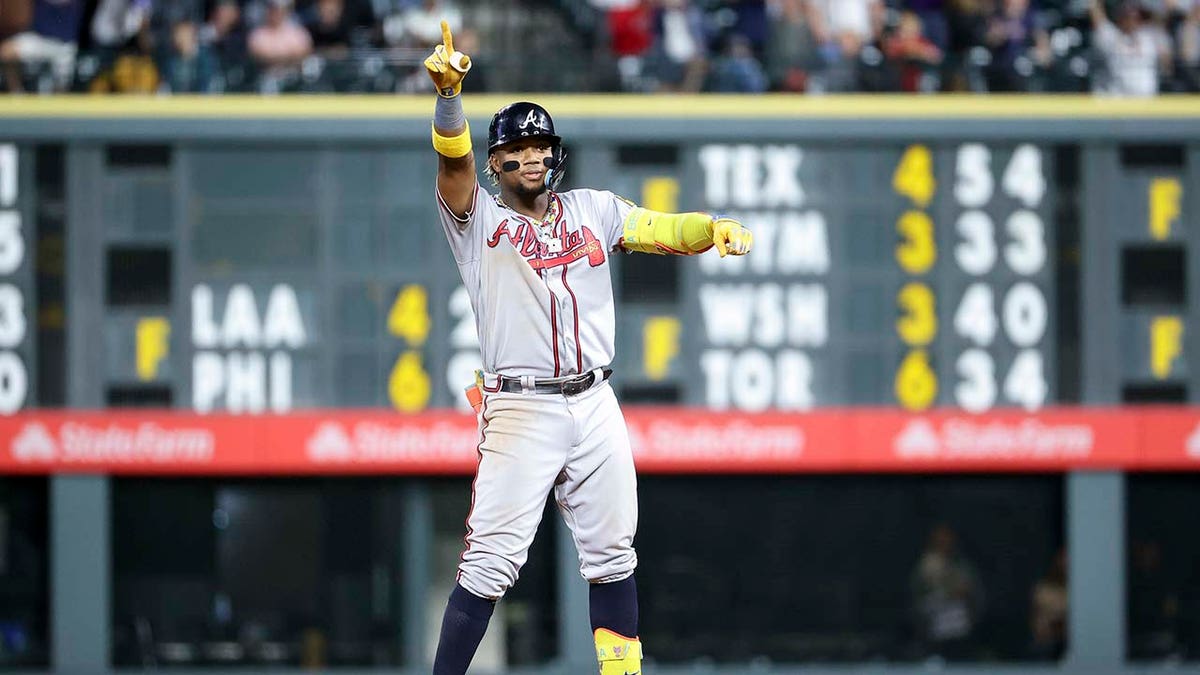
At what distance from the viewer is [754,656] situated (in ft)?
40.0

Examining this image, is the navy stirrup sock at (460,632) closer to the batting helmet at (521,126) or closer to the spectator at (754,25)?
the batting helmet at (521,126)

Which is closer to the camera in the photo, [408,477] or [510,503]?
[510,503]

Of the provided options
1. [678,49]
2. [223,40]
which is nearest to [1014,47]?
[678,49]

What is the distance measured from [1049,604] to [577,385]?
7328 mm

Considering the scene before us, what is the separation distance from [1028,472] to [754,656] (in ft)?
6.56

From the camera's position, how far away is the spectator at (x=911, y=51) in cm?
1210

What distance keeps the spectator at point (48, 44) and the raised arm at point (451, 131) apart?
7.12m

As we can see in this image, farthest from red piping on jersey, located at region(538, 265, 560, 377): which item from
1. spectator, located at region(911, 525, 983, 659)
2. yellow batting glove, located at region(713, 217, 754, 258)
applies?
spectator, located at region(911, 525, 983, 659)

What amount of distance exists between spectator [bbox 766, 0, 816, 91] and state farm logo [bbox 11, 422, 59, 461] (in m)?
4.77

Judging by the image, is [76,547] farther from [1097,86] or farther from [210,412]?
[1097,86]

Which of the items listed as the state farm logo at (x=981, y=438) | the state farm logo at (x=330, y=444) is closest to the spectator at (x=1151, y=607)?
the state farm logo at (x=981, y=438)

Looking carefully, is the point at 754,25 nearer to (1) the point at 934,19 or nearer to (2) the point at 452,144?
(1) the point at 934,19

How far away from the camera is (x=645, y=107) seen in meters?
11.9

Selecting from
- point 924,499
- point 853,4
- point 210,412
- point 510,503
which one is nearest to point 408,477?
point 210,412
